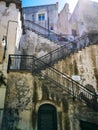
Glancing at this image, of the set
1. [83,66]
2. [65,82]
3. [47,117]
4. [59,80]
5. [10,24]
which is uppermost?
[10,24]

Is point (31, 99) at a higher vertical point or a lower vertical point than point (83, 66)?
lower

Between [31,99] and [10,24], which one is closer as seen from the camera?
[31,99]

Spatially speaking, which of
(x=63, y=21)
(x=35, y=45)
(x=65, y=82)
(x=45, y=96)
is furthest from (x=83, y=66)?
(x=63, y=21)

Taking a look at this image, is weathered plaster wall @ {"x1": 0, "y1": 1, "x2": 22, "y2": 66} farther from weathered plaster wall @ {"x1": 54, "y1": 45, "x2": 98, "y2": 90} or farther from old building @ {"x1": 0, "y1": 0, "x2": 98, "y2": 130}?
weathered plaster wall @ {"x1": 54, "y1": 45, "x2": 98, "y2": 90}

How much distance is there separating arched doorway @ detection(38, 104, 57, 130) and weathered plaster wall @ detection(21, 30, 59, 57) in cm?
744

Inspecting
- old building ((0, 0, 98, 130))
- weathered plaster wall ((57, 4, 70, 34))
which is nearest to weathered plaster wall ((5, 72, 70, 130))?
old building ((0, 0, 98, 130))

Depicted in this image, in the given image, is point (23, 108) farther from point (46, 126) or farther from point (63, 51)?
point (63, 51)

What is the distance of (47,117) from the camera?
11.5 metres

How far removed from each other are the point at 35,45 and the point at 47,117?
8915 mm

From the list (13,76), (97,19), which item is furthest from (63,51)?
(97,19)

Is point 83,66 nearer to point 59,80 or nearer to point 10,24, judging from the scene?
point 59,80

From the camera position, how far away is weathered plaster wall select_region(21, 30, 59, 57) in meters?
18.3

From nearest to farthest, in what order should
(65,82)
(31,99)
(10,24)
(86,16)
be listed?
(31,99), (65,82), (10,24), (86,16)

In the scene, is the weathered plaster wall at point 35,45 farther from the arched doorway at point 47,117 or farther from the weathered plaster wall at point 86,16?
the arched doorway at point 47,117
